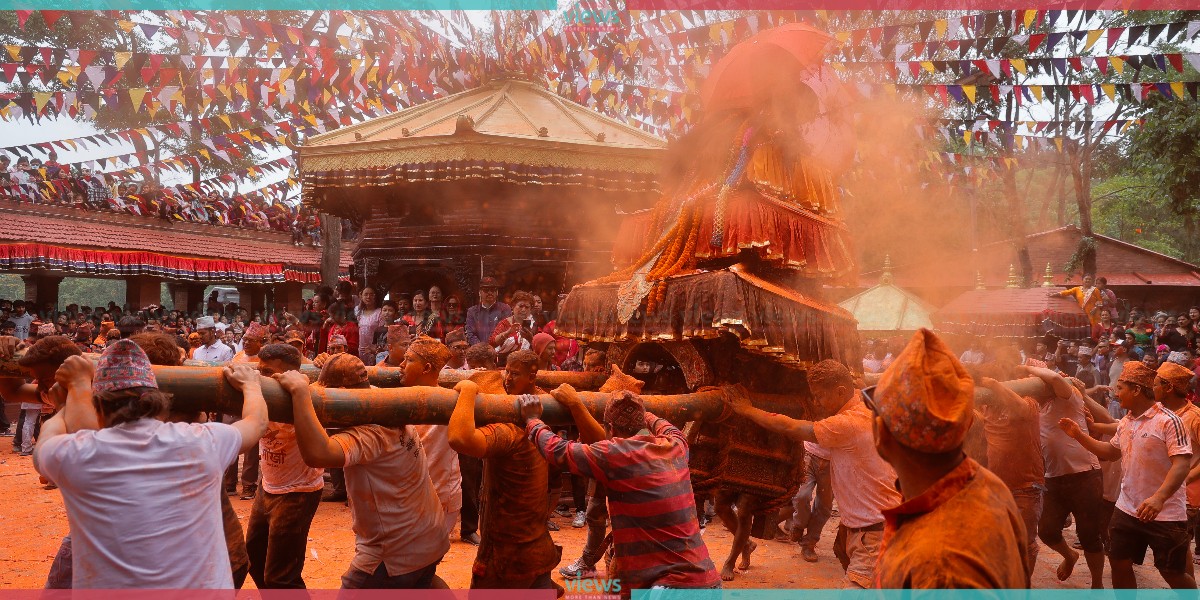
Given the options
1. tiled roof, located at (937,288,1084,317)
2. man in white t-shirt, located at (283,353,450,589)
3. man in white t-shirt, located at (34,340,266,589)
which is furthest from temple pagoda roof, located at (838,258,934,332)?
man in white t-shirt, located at (34,340,266,589)

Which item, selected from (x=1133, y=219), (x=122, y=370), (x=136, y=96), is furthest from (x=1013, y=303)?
(x=1133, y=219)

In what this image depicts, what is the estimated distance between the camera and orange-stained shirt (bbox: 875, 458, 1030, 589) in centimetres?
193

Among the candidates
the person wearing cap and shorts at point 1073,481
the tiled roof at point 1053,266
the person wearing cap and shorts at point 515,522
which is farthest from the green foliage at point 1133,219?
the person wearing cap and shorts at point 515,522

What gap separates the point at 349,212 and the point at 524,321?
4.61 meters

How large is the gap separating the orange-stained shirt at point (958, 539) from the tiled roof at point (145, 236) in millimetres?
20060

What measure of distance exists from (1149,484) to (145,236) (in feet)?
70.8

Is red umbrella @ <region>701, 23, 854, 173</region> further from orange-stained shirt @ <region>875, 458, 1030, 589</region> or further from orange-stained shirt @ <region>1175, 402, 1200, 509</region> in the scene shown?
orange-stained shirt @ <region>875, 458, 1030, 589</region>

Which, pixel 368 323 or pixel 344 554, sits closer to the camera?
pixel 344 554

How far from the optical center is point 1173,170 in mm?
15695

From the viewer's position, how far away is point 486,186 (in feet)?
33.3

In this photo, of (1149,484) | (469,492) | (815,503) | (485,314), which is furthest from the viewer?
(485,314)

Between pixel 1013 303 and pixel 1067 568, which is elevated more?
pixel 1013 303

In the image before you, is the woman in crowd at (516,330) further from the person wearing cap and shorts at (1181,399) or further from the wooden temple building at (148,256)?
the wooden temple building at (148,256)

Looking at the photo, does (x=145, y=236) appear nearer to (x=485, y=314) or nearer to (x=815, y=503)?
(x=485, y=314)
